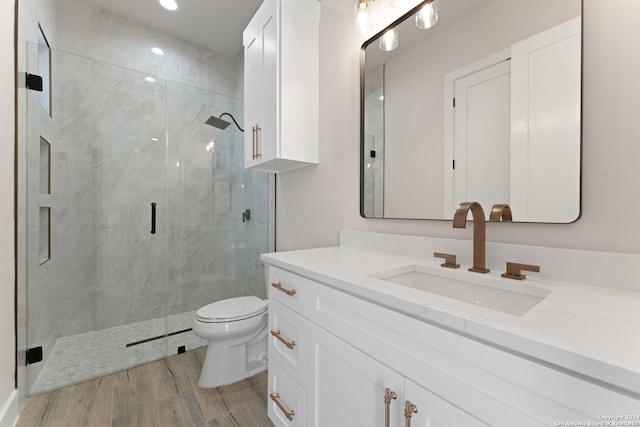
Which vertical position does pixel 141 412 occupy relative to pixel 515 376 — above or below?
below

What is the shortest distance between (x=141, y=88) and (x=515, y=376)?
122 inches

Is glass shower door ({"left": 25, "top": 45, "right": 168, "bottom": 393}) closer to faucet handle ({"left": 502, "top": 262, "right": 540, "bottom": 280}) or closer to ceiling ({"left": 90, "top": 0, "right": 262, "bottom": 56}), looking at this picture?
ceiling ({"left": 90, "top": 0, "right": 262, "bottom": 56})

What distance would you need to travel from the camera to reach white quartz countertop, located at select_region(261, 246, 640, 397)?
0.40 metres

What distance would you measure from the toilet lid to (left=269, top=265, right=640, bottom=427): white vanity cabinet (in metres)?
0.65

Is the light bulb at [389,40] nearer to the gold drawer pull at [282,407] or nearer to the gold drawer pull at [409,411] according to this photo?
the gold drawer pull at [409,411]

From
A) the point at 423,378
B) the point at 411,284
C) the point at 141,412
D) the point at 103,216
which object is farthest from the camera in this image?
the point at 103,216

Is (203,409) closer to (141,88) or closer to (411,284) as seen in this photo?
(411,284)

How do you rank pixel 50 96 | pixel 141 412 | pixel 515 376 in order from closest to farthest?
1. pixel 515 376
2. pixel 141 412
3. pixel 50 96

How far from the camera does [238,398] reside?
5.12 ft

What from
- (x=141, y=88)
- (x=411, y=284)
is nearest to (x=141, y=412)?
(x=411, y=284)

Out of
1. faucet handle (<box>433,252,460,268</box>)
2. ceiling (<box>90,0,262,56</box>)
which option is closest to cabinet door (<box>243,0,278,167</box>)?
ceiling (<box>90,0,262,56</box>)

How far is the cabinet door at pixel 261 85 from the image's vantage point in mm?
1622

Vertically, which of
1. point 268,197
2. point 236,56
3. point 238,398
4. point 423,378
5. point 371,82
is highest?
point 236,56

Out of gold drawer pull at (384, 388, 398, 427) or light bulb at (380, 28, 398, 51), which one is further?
light bulb at (380, 28, 398, 51)
